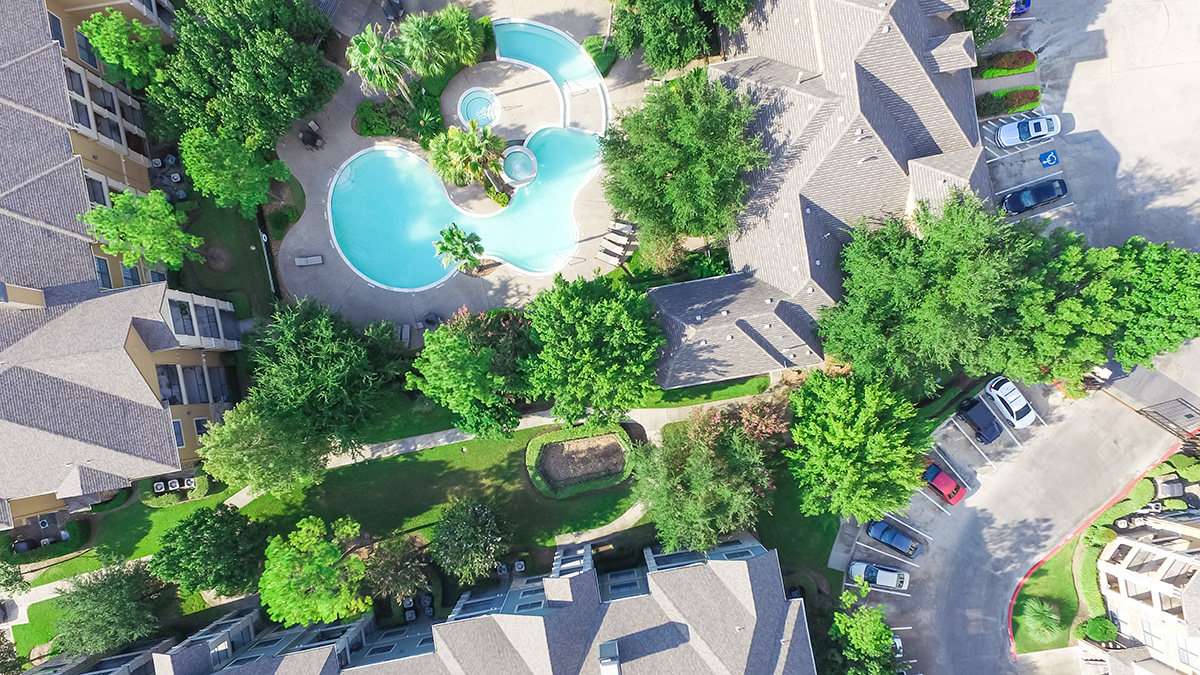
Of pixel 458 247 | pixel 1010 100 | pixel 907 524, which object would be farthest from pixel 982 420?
pixel 458 247

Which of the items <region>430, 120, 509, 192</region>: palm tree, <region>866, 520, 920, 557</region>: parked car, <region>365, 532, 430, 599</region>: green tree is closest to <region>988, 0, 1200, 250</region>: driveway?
<region>866, 520, 920, 557</region>: parked car

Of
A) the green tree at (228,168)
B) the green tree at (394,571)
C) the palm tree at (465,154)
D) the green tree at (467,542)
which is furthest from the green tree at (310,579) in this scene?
the palm tree at (465,154)

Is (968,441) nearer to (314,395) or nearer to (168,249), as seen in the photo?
(314,395)

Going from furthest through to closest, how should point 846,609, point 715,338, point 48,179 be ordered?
point 846,609
point 715,338
point 48,179

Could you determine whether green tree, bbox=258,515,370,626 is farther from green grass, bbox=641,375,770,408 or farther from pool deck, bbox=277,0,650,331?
green grass, bbox=641,375,770,408

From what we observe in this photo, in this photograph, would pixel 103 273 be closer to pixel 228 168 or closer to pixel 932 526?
pixel 228 168

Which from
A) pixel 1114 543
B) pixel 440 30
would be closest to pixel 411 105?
pixel 440 30

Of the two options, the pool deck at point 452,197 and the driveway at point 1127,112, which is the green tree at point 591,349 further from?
the driveway at point 1127,112
